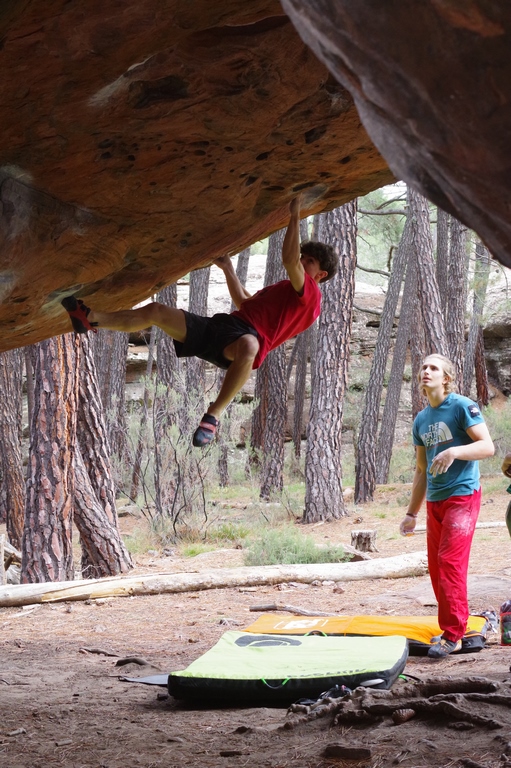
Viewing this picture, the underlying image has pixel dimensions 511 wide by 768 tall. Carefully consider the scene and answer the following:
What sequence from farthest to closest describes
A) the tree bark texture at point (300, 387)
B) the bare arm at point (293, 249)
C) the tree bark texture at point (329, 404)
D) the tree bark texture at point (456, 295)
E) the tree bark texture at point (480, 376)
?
the tree bark texture at point (480, 376)
the tree bark texture at point (300, 387)
the tree bark texture at point (456, 295)
the tree bark texture at point (329, 404)
the bare arm at point (293, 249)

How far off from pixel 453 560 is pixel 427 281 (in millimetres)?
9792

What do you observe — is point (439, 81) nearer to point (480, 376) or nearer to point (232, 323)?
point (232, 323)

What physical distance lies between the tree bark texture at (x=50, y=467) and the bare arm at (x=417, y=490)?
4016mm

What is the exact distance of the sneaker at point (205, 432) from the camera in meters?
4.74

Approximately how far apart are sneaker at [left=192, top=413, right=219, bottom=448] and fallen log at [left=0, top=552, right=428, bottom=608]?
3.57 metres

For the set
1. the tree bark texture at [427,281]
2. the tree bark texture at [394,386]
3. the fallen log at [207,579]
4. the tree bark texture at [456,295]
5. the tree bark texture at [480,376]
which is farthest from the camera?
the tree bark texture at [480,376]

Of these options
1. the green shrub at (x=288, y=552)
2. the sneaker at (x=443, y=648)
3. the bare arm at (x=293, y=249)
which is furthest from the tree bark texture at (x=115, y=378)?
the bare arm at (x=293, y=249)

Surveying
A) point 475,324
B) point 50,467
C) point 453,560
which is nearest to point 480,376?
point 475,324

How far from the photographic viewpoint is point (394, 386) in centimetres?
1884

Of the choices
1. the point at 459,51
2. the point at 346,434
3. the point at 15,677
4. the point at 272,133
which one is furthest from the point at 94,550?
the point at 346,434

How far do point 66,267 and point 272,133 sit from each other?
152cm

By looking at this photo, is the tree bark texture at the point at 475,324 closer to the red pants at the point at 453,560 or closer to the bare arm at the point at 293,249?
the red pants at the point at 453,560

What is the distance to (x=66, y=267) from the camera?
15.9 ft

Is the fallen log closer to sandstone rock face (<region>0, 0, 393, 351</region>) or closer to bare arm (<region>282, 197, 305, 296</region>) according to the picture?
sandstone rock face (<region>0, 0, 393, 351</region>)
